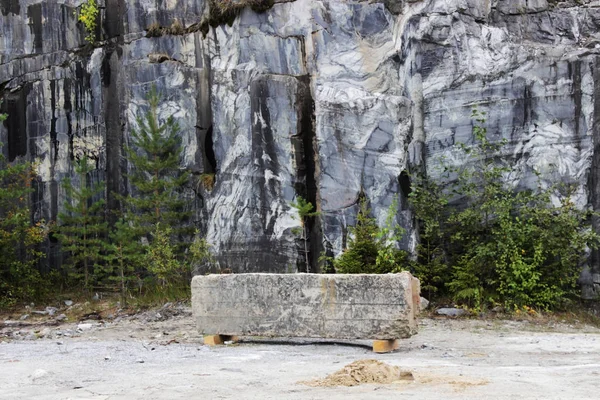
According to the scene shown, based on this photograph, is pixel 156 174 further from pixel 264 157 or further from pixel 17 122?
pixel 17 122

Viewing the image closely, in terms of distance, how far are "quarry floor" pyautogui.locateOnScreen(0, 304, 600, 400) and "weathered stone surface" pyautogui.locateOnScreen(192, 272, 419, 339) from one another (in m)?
0.26

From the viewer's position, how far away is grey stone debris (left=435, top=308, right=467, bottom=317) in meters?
12.9

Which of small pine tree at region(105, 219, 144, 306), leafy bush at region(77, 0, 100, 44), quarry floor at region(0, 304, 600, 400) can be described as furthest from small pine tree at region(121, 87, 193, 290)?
quarry floor at region(0, 304, 600, 400)

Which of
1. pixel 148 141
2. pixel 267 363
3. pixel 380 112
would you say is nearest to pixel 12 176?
pixel 148 141

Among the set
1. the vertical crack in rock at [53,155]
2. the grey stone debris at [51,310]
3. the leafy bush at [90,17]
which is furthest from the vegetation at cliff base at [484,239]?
the leafy bush at [90,17]

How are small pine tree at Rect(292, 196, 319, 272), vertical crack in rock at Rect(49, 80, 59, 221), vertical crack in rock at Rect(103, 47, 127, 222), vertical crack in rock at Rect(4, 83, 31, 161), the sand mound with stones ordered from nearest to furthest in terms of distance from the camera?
the sand mound with stones, small pine tree at Rect(292, 196, 319, 272), vertical crack in rock at Rect(103, 47, 127, 222), vertical crack in rock at Rect(49, 80, 59, 221), vertical crack in rock at Rect(4, 83, 31, 161)

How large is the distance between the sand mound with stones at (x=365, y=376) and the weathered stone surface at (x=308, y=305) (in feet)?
7.52

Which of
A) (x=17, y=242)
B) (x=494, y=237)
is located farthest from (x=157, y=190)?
(x=494, y=237)

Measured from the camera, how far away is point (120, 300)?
1560 cm

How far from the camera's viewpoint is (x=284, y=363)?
867 cm

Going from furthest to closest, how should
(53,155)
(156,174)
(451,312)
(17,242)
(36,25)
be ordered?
(36,25), (53,155), (17,242), (156,174), (451,312)

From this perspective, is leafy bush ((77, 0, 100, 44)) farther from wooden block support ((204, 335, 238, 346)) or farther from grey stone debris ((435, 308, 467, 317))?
grey stone debris ((435, 308, 467, 317))

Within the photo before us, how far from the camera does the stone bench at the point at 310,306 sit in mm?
9641

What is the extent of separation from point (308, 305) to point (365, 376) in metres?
2.90
